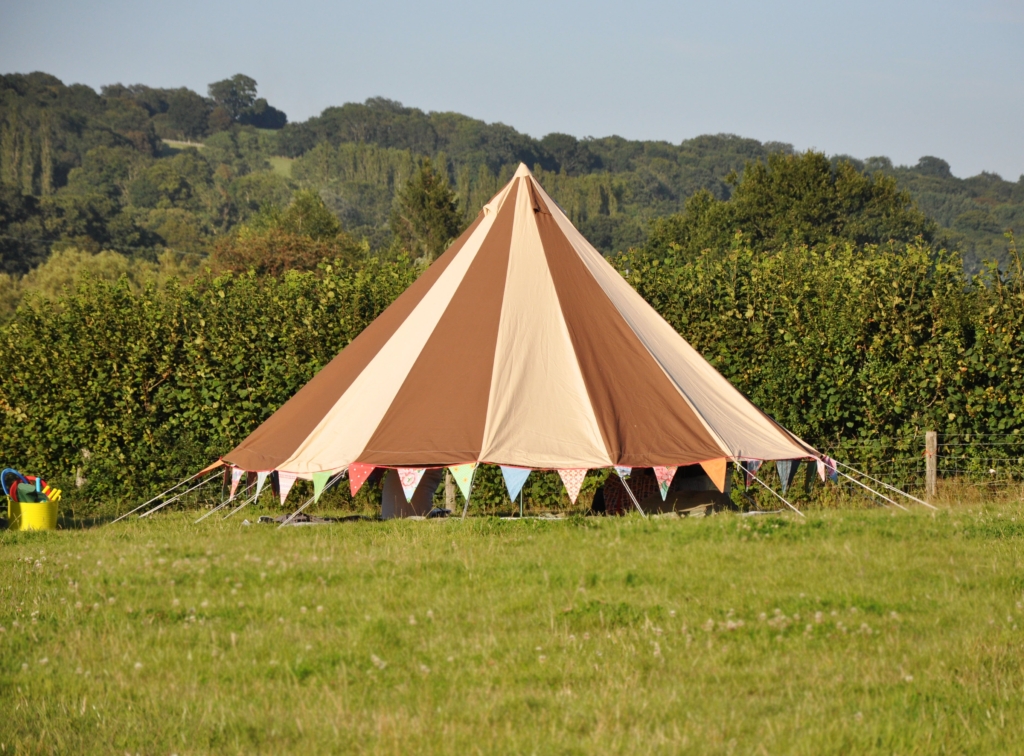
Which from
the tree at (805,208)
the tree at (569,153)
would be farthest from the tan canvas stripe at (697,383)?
the tree at (569,153)

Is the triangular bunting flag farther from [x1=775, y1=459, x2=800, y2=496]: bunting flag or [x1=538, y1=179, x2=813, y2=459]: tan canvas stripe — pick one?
[x1=775, y1=459, x2=800, y2=496]: bunting flag

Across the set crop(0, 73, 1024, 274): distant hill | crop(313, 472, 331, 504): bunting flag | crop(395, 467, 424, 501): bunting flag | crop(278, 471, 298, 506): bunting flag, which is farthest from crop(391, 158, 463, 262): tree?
crop(395, 467, 424, 501): bunting flag

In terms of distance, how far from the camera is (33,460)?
42.4ft

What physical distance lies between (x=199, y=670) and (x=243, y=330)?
8210mm

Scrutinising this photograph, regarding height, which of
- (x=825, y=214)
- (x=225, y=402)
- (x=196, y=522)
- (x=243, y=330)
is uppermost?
(x=825, y=214)

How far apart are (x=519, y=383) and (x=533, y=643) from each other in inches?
174

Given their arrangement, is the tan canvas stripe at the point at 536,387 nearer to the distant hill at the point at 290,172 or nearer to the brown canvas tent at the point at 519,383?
the brown canvas tent at the point at 519,383

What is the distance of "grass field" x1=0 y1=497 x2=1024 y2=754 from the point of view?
402 centimetres

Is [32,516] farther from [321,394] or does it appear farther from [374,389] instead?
[374,389]

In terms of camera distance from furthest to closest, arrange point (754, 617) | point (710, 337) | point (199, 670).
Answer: point (710, 337), point (754, 617), point (199, 670)

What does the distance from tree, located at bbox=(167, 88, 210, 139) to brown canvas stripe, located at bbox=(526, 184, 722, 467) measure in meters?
183

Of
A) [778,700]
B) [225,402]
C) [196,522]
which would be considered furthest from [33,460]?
[778,700]

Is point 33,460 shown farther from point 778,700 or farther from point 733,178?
point 733,178

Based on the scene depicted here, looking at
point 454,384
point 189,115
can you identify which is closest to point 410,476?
point 454,384
